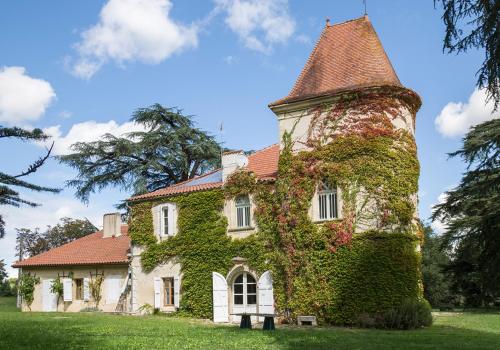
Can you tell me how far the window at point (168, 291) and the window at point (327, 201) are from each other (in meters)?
7.85

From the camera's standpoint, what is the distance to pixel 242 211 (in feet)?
81.4

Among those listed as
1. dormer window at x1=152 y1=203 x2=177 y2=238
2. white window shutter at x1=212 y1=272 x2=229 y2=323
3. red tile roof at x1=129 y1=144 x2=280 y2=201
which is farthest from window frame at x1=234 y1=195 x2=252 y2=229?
dormer window at x1=152 y1=203 x2=177 y2=238

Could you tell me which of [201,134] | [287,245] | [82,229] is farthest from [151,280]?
[82,229]

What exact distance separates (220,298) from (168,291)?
3.30 m

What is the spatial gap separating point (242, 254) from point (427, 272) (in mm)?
22310

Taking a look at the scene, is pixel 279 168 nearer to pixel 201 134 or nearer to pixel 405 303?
pixel 405 303

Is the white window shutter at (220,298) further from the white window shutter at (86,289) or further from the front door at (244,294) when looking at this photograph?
the white window shutter at (86,289)

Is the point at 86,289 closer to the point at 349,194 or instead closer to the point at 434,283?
the point at 349,194

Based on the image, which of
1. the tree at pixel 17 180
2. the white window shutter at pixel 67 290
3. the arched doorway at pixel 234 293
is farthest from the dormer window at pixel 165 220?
the tree at pixel 17 180

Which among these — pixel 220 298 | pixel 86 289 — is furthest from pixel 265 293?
pixel 86 289

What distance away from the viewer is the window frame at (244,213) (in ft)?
80.6

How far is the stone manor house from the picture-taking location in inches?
917

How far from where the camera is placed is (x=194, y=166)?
131ft

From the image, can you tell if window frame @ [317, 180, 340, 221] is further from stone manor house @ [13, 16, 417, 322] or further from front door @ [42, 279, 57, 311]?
front door @ [42, 279, 57, 311]
